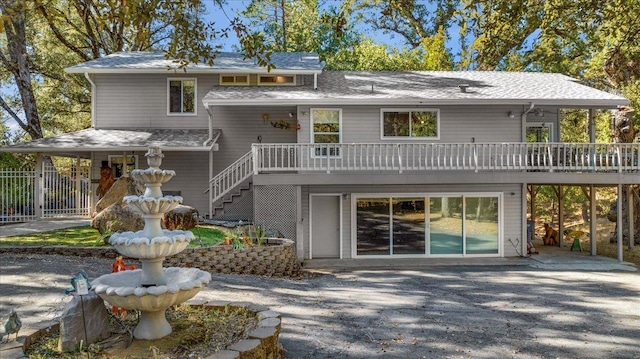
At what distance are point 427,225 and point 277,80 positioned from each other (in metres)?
7.98

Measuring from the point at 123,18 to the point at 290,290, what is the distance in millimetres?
6210

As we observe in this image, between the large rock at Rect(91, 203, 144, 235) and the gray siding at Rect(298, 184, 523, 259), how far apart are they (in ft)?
17.6

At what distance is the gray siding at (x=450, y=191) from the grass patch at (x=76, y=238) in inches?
125

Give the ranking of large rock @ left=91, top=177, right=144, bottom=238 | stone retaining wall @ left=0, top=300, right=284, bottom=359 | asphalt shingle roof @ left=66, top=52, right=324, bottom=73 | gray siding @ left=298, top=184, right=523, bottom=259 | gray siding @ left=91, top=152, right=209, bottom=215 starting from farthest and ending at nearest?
1. gray siding @ left=91, top=152, right=209, bottom=215
2. asphalt shingle roof @ left=66, top=52, right=324, bottom=73
3. gray siding @ left=298, top=184, right=523, bottom=259
4. large rock @ left=91, top=177, right=144, bottom=238
5. stone retaining wall @ left=0, top=300, right=284, bottom=359

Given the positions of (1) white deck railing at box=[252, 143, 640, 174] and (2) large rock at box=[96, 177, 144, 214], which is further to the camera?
(1) white deck railing at box=[252, 143, 640, 174]

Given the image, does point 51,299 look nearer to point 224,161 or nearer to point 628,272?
point 224,161

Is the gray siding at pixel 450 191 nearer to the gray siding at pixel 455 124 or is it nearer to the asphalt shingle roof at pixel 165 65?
the gray siding at pixel 455 124

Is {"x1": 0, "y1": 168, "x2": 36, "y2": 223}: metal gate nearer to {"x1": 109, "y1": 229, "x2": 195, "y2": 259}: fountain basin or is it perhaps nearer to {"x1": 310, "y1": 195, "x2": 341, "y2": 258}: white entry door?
{"x1": 310, "y1": 195, "x2": 341, "y2": 258}: white entry door

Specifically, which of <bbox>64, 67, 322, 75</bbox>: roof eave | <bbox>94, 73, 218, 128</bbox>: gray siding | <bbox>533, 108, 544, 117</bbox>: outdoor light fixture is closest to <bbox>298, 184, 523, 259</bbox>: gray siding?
<bbox>533, 108, 544, 117</bbox>: outdoor light fixture

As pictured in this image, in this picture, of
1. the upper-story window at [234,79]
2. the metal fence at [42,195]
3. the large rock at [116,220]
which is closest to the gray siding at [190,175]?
the metal fence at [42,195]

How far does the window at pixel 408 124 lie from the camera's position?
15109 mm

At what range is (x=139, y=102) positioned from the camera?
56.5ft

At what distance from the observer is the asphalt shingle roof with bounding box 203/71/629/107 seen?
14.4m

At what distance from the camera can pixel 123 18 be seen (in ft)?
18.5
